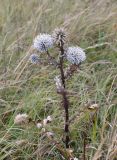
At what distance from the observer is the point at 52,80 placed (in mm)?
2549

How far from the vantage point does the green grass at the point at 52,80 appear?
6.70 ft

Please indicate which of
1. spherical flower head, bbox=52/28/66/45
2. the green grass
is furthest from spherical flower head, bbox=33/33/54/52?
the green grass

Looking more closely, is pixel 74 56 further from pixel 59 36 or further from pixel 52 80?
pixel 52 80

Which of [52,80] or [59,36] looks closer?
[59,36]

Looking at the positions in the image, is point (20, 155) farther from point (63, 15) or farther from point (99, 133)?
point (63, 15)

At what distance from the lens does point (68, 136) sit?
2000mm

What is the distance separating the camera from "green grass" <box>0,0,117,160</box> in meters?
2.04

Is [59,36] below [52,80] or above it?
above

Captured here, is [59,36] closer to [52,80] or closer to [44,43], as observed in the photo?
[44,43]

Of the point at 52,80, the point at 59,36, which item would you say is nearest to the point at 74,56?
the point at 59,36

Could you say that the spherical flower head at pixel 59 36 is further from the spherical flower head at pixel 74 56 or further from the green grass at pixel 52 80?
the green grass at pixel 52 80

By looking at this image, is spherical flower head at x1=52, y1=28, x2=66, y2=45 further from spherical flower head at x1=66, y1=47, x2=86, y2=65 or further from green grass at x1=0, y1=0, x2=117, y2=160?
green grass at x1=0, y1=0, x2=117, y2=160

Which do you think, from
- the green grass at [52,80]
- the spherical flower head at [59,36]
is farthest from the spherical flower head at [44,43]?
the green grass at [52,80]

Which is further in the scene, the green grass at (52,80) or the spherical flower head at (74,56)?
the green grass at (52,80)
